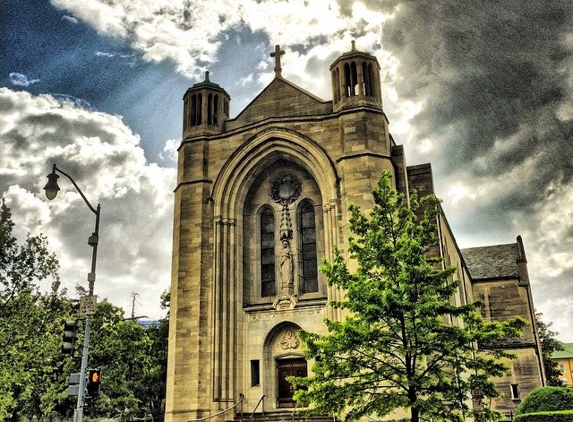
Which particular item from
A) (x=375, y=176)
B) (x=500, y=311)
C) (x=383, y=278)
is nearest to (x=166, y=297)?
(x=375, y=176)

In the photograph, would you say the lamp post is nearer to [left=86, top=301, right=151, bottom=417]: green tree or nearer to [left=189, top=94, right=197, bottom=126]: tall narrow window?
[left=189, top=94, right=197, bottom=126]: tall narrow window

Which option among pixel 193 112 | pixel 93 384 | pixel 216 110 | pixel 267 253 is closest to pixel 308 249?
pixel 267 253

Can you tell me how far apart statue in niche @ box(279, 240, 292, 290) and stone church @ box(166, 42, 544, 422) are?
4cm

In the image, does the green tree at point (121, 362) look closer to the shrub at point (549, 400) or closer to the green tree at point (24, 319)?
the green tree at point (24, 319)

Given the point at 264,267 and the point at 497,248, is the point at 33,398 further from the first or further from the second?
the point at 497,248

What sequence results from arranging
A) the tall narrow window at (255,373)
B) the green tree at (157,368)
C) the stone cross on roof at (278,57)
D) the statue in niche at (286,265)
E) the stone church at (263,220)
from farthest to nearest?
the green tree at (157,368) < the stone cross on roof at (278,57) < the statue in niche at (286,265) < the tall narrow window at (255,373) < the stone church at (263,220)

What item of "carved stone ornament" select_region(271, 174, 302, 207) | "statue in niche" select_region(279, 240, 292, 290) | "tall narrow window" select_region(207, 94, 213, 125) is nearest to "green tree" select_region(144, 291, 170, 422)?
"statue in niche" select_region(279, 240, 292, 290)

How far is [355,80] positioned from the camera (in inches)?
997

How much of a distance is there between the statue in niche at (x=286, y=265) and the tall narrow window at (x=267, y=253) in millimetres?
928

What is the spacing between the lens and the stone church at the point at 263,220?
23.2 m

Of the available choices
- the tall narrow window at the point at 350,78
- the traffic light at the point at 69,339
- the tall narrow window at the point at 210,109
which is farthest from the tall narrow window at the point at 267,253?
the traffic light at the point at 69,339

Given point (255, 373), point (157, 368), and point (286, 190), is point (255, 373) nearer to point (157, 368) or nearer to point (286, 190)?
point (286, 190)

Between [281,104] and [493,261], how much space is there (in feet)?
105

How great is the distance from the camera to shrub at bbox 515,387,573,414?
22234mm
